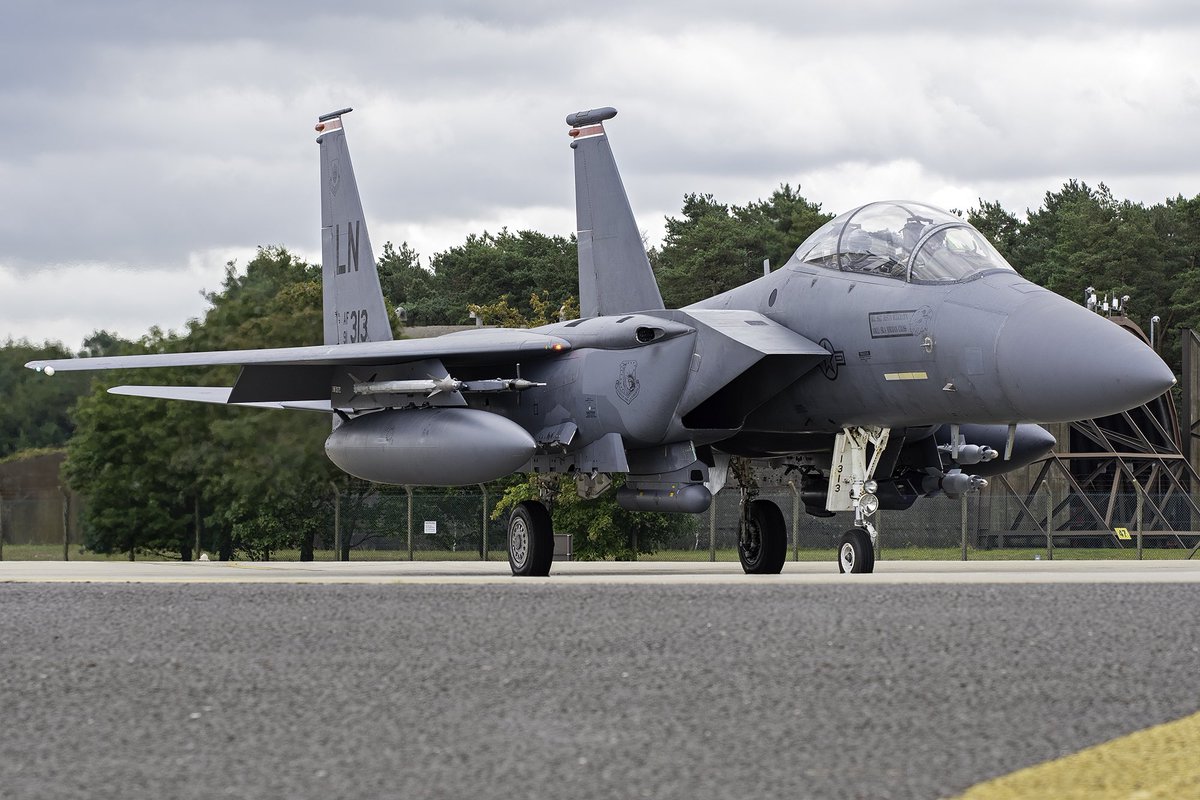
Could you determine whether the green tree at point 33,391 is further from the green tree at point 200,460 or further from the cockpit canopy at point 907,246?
the cockpit canopy at point 907,246

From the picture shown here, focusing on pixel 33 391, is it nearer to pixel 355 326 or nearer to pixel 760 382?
pixel 355 326

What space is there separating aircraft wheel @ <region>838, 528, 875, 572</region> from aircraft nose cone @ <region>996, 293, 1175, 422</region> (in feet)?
6.26

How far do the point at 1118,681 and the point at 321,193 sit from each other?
17.0 meters

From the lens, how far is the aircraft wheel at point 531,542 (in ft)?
57.8

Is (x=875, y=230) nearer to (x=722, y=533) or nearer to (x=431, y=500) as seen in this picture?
(x=431, y=500)

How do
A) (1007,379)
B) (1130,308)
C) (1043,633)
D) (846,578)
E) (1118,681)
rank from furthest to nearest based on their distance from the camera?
(1130,308)
(1007,379)
(846,578)
(1043,633)
(1118,681)

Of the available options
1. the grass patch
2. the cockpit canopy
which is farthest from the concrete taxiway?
the grass patch

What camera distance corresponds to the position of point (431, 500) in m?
33.1

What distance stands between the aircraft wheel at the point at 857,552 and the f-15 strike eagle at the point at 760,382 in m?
0.02

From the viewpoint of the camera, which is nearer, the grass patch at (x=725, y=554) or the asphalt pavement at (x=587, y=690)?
the asphalt pavement at (x=587, y=690)

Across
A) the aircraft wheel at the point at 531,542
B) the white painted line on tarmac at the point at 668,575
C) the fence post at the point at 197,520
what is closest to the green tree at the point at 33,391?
the fence post at the point at 197,520

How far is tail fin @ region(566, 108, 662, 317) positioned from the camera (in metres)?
19.8

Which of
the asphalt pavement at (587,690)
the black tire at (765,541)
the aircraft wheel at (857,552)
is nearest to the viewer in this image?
the asphalt pavement at (587,690)

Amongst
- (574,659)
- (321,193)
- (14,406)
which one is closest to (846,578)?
(574,659)
